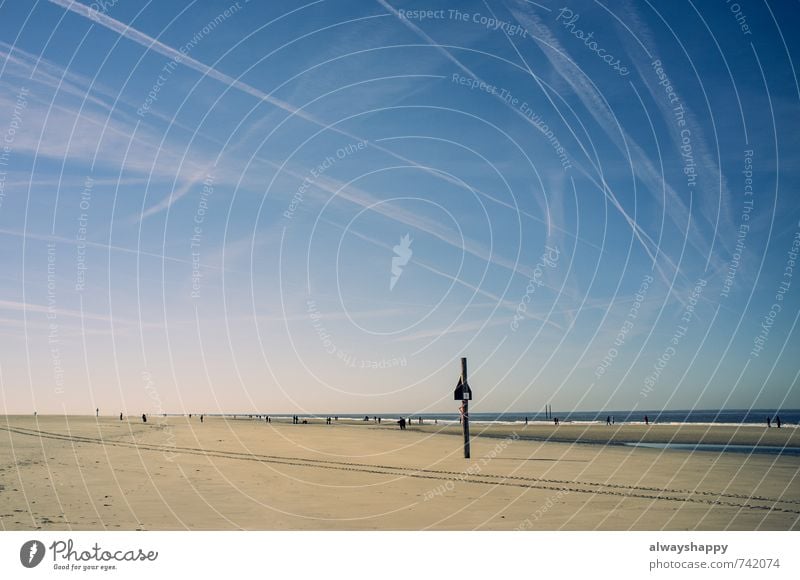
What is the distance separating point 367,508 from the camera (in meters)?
14.1

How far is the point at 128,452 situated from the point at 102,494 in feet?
48.8

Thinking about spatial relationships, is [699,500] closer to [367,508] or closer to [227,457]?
[367,508]
